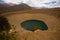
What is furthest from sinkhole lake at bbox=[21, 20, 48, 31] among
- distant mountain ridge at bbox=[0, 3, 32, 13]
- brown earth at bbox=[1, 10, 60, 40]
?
distant mountain ridge at bbox=[0, 3, 32, 13]

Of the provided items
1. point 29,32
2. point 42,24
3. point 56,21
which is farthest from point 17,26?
point 56,21

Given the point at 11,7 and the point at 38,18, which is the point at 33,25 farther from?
the point at 11,7

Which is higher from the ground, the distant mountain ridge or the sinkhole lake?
the distant mountain ridge

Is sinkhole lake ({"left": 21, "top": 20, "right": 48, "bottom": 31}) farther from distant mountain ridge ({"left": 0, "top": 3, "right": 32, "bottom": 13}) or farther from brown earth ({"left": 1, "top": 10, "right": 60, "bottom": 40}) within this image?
distant mountain ridge ({"left": 0, "top": 3, "right": 32, "bottom": 13})

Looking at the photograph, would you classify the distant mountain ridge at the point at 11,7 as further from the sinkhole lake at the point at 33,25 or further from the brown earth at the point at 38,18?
the sinkhole lake at the point at 33,25

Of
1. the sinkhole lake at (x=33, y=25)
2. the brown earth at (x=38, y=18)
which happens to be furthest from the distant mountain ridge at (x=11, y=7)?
the sinkhole lake at (x=33, y=25)

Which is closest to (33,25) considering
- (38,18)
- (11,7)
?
(38,18)
